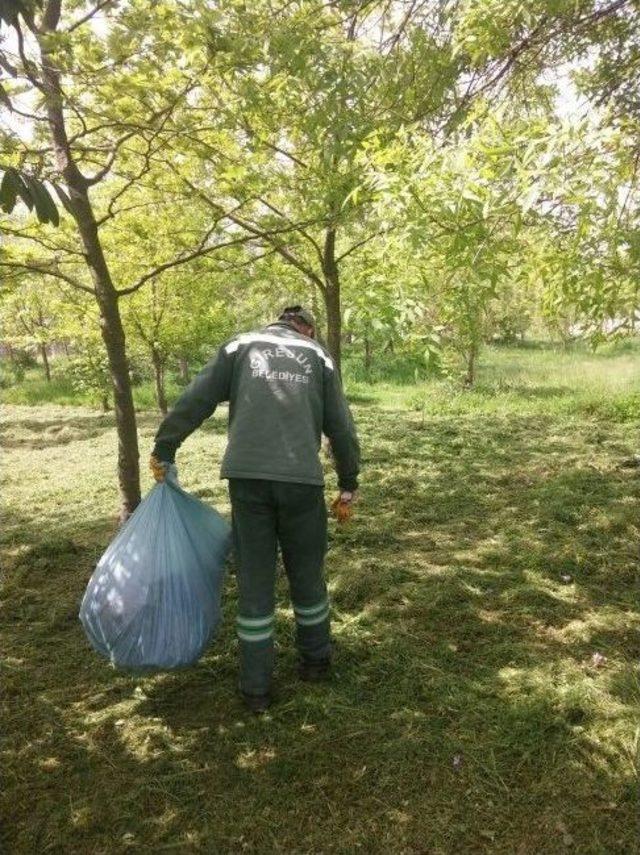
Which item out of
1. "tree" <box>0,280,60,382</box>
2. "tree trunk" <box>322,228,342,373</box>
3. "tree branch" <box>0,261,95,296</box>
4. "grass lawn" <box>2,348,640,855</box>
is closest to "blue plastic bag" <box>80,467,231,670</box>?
"grass lawn" <box>2,348,640,855</box>

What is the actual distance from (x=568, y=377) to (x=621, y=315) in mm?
14697

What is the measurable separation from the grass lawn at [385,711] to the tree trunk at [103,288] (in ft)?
2.92

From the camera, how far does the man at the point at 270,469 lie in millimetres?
2811

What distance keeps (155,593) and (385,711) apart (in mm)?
1209

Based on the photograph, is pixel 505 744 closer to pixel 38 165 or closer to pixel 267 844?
pixel 267 844

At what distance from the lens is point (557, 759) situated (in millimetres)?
2377

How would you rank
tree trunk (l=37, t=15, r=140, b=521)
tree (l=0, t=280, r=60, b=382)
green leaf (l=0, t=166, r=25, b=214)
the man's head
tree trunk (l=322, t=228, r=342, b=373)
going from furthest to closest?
tree (l=0, t=280, r=60, b=382)
tree trunk (l=322, t=228, r=342, b=373)
tree trunk (l=37, t=15, r=140, b=521)
the man's head
green leaf (l=0, t=166, r=25, b=214)

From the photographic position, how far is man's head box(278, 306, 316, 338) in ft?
10.3

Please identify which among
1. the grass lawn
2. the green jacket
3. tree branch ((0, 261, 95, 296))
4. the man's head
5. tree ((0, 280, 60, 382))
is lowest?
the grass lawn

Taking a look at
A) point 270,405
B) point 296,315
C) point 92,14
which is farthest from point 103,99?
point 270,405

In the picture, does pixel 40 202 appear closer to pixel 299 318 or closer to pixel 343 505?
pixel 299 318

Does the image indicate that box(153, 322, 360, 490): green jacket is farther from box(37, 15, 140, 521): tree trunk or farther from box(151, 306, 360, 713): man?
box(37, 15, 140, 521): tree trunk

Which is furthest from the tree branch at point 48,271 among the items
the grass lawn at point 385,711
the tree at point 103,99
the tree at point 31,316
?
the tree at point 31,316

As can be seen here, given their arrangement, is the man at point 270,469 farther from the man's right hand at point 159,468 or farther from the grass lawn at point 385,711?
the grass lawn at point 385,711
